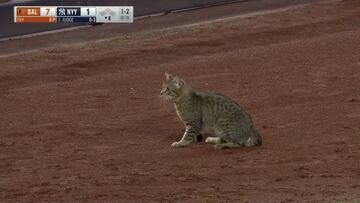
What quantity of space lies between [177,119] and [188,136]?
198 cm

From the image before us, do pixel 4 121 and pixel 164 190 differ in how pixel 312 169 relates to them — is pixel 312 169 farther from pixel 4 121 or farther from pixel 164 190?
pixel 4 121

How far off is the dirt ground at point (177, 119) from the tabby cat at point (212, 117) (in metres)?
0.20

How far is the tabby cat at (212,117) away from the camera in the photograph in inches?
595

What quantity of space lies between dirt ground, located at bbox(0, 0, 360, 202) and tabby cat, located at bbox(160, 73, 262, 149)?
200 millimetres

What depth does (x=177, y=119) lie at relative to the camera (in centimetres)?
1733

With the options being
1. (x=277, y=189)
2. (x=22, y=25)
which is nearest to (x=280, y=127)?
(x=277, y=189)

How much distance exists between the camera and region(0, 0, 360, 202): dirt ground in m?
13.4

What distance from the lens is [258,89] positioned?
1930 centimetres
